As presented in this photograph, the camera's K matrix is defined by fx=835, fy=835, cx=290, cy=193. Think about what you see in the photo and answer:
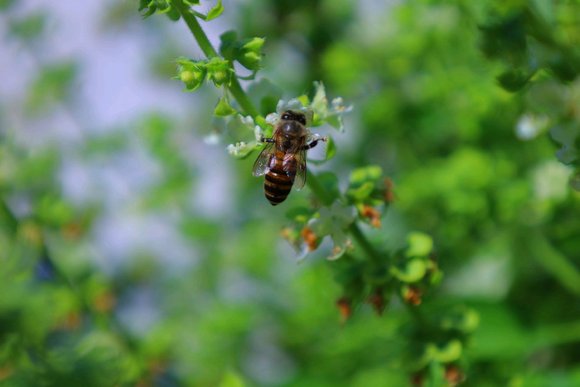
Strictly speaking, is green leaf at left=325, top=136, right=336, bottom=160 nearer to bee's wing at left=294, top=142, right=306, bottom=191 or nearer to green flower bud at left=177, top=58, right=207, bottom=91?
bee's wing at left=294, top=142, right=306, bottom=191

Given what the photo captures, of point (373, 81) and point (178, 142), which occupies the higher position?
point (178, 142)

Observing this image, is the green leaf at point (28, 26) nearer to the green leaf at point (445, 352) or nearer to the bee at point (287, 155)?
the bee at point (287, 155)

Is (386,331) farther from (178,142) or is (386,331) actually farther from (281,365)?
(178,142)

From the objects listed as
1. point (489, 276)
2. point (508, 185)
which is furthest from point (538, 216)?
point (489, 276)

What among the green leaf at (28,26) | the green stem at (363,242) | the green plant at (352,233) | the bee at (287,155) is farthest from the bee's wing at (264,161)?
the green leaf at (28,26)

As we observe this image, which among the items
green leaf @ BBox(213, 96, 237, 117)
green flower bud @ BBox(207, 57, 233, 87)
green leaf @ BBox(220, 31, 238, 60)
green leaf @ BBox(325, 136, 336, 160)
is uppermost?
green leaf @ BBox(220, 31, 238, 60)

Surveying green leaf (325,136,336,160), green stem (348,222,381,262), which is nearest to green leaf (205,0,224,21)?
green leaf (325,136,336,160)
